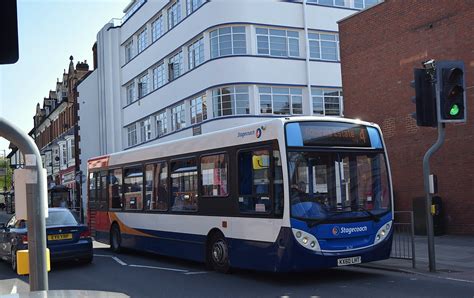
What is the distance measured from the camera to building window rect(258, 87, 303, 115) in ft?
98.3

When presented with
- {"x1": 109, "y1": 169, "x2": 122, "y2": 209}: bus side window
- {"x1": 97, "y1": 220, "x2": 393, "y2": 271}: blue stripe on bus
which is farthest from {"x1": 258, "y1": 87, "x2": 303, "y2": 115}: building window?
{"x1": 97, "y1": 220, "x2": 393, "y2": 271}: blue stripe on bus

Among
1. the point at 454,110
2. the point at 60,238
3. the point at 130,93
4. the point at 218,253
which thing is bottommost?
the point at 218,253

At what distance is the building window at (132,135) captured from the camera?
41094mm

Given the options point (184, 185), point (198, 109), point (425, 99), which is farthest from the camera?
point (198, 109)

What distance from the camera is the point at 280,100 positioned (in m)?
30.5

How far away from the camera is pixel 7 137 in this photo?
4688 millimetres

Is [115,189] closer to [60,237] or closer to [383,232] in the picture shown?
[60,237]

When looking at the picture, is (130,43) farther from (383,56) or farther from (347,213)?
(347,213)

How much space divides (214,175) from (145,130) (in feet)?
93.2

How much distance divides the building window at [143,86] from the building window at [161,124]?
2.97 meters

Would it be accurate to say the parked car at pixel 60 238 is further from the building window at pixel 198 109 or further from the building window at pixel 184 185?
the building window at pixel 198 109

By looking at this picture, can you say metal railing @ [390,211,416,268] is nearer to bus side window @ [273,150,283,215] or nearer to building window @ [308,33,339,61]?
bus side window @ [273,150,283,215]

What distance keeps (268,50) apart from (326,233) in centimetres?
2182

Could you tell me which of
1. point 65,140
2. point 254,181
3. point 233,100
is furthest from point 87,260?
point 65,140
